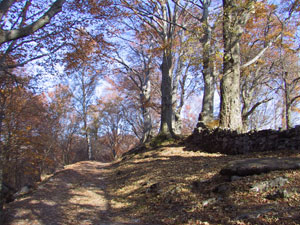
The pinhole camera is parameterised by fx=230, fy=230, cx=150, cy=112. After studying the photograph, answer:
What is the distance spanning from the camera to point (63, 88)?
990 inches

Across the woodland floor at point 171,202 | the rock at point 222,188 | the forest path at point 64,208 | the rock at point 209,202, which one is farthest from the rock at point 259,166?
the forest path at point 64,208

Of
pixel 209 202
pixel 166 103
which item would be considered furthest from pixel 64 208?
pixel 166 103

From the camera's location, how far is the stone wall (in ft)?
21.3

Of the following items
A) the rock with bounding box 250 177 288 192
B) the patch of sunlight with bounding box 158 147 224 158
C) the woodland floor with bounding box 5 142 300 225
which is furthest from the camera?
the patch of sunlight with bounding box 158 147 224 158

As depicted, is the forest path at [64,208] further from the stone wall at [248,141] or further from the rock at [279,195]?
the stone wall at [248,141]

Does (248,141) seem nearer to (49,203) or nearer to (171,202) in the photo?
(171,202)

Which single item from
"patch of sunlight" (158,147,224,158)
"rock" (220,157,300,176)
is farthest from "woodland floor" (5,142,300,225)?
"patch of sunlight" (158,147,224,158)

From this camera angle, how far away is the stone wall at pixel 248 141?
6.48m

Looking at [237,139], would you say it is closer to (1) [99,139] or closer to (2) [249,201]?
(2) [249,201]

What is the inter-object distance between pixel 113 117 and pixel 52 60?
23.2 metres

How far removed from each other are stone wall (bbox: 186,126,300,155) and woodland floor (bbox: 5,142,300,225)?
518mm

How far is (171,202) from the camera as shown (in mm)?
5059

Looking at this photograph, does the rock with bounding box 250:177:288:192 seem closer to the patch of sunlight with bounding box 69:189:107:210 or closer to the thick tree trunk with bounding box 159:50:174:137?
the patch of sunlight with bounding box 69:189:107:210

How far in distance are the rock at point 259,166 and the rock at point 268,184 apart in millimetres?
548
